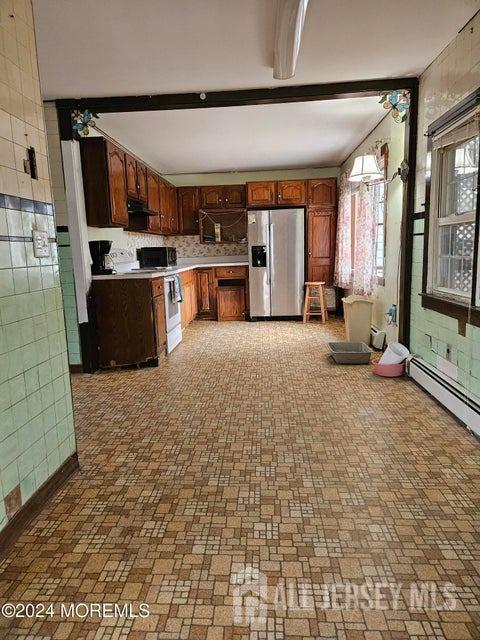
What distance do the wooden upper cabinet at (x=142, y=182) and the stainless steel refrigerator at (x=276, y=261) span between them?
5.67 ft

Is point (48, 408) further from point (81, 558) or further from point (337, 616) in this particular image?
point (337, 616)

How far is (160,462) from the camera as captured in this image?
82.4 inches

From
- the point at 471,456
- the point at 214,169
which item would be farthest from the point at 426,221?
the point at 214,169

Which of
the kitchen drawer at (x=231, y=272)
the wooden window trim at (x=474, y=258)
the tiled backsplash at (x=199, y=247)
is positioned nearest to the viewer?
the wooden window trim at (x=474, y=258)

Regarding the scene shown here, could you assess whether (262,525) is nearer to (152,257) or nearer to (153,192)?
(152,257)

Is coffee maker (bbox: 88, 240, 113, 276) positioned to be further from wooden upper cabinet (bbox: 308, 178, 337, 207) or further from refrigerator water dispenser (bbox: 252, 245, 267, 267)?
wooden upper cabinet (bbox: 308, 178, 337, 207)

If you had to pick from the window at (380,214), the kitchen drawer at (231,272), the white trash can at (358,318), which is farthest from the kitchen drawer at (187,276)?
the window at (380,214)

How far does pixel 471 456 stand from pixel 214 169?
5628 millimetres

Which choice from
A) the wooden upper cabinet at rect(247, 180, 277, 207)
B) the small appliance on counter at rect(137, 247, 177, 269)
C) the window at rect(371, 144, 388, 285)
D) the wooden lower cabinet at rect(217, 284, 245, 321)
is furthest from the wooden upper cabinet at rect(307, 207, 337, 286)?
the small appliance on counter at rect(137, 247, 177, 269)

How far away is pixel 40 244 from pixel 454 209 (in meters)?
2.68

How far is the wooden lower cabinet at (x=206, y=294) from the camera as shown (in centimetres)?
635

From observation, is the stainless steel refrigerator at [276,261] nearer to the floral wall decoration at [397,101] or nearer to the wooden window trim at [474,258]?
the floral wall decoration at [397,101]

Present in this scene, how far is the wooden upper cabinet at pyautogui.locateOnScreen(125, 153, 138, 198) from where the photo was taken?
4.29m

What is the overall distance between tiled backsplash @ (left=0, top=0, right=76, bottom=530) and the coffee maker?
190 cm
